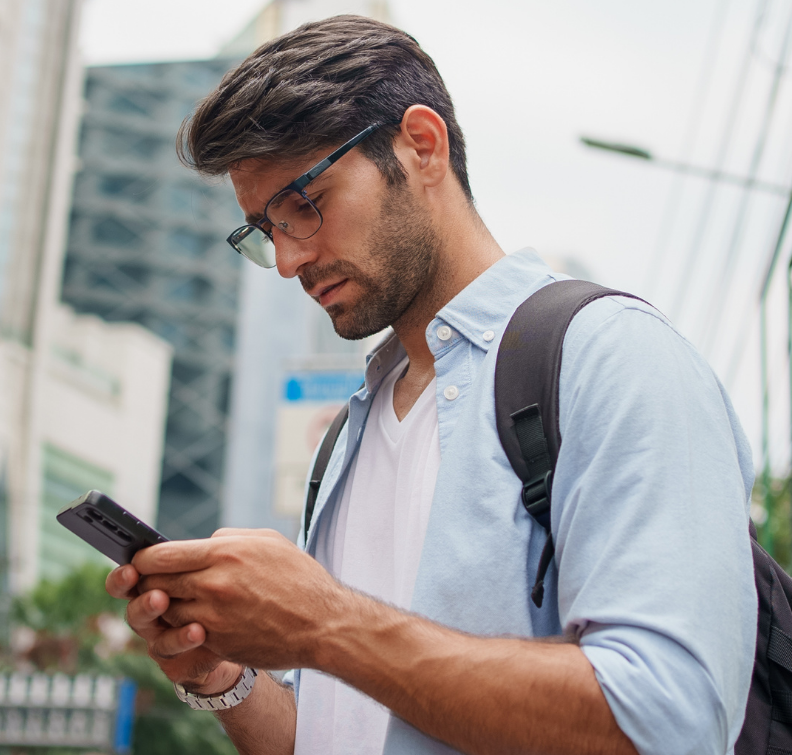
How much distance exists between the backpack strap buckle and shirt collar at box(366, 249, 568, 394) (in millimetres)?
366

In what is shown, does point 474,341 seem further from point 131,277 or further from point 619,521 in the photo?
point 131,277

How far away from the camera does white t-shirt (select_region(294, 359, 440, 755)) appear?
179cm

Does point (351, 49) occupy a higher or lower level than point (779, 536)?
higher

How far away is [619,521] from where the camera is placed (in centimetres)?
137

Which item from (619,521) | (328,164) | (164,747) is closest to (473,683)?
(619,521)

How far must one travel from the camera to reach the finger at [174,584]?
1438 millimetres

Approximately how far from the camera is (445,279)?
84.3 inches

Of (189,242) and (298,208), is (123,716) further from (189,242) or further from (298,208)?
(189,242)

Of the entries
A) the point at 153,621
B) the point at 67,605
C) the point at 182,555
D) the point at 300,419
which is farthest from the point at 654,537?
the point at 67,605

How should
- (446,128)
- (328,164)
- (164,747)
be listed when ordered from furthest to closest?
(164,747) → (446,128) → (328,164)

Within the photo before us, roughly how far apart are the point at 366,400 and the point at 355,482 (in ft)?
0.72

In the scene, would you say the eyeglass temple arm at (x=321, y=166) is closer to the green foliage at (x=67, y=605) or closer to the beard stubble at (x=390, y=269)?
the beard stubble at (x=390, y=269)

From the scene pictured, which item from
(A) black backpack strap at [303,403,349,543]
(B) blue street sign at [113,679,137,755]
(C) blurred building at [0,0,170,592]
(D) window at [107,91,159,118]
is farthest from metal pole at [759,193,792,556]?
(D) window at [107,91,159,118]

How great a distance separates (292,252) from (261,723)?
96cm
